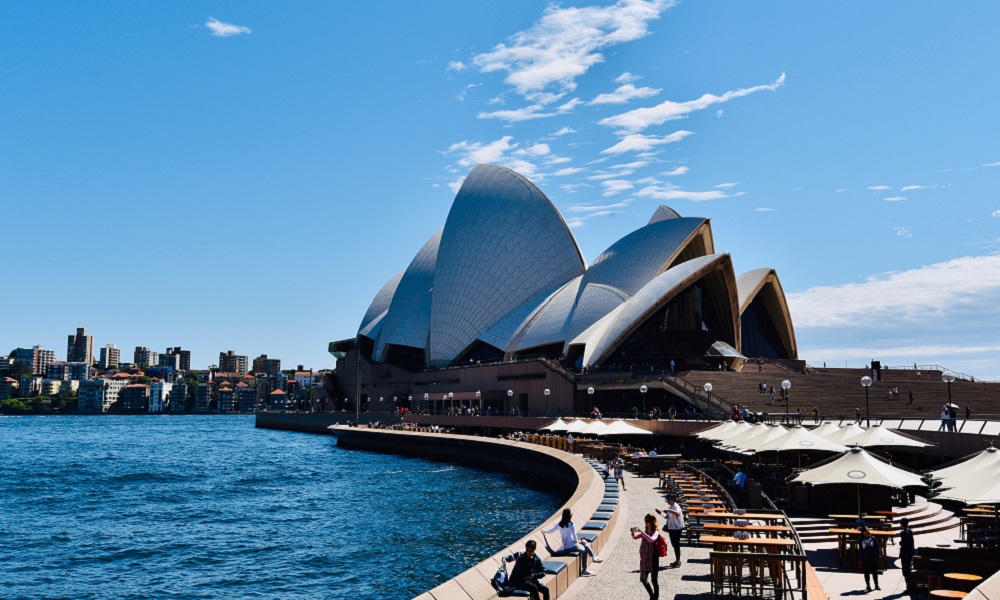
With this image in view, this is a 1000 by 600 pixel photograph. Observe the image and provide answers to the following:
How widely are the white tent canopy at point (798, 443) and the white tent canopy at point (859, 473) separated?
3.10 m

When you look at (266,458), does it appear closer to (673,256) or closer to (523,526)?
(673,256)

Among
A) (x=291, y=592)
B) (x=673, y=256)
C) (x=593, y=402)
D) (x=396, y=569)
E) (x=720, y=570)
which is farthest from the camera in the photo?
(x=673, y=256)

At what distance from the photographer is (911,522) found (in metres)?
16.4

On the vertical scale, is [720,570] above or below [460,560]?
above

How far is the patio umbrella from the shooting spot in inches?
559

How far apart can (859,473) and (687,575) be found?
15.5 feet

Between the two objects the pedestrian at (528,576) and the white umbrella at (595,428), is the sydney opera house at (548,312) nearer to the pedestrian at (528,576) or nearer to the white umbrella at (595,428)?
the white umbrella at (595,428)

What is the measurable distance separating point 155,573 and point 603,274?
46488 mm

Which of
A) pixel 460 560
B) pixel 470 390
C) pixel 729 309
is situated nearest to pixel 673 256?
pixel 729 309

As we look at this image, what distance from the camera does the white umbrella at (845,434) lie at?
66.0 ft

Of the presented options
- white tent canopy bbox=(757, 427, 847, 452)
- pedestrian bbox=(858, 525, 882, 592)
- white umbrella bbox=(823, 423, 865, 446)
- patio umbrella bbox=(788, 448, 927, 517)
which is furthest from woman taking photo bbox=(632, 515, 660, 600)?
white umbrella bbox=(823, 423, 865, 446)

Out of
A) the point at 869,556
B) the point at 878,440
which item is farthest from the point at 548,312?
the point at 869,556

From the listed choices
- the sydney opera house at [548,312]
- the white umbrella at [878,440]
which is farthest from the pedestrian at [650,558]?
the sydney opera house at [548,312]

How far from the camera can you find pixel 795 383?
44.0 metres
